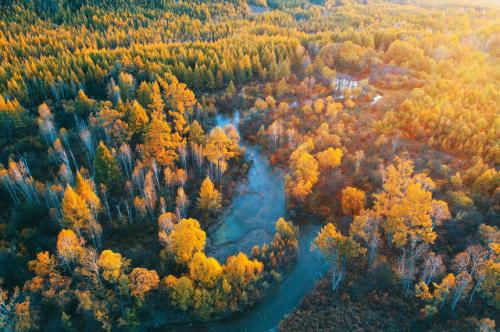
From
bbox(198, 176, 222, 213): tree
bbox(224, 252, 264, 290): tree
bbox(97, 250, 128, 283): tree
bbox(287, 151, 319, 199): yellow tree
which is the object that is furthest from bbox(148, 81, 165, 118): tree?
bbox(224, 252, 264, 290): tree

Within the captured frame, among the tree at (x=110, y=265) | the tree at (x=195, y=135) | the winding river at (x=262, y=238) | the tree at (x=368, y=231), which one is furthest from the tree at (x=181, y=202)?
the tree at (x=368, y=231)

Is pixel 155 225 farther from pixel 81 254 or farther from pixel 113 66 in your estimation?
pixel 113 66

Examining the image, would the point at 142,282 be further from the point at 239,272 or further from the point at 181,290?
the point at 239,272

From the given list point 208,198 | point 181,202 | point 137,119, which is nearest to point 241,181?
point 208,198

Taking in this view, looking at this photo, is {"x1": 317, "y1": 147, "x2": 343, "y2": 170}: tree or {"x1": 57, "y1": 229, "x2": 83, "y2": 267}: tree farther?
{"x1": 317, "y1": 147, "x2": 343, "y2": 170}: tree

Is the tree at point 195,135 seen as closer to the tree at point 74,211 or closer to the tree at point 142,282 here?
the tree at point 74,211

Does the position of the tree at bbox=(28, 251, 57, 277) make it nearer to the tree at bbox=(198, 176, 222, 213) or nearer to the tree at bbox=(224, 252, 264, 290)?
the tree at bbox=(224, 252, 264, 290)

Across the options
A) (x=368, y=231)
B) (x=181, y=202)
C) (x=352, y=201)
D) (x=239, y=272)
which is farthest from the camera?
(x=352, y=201)
